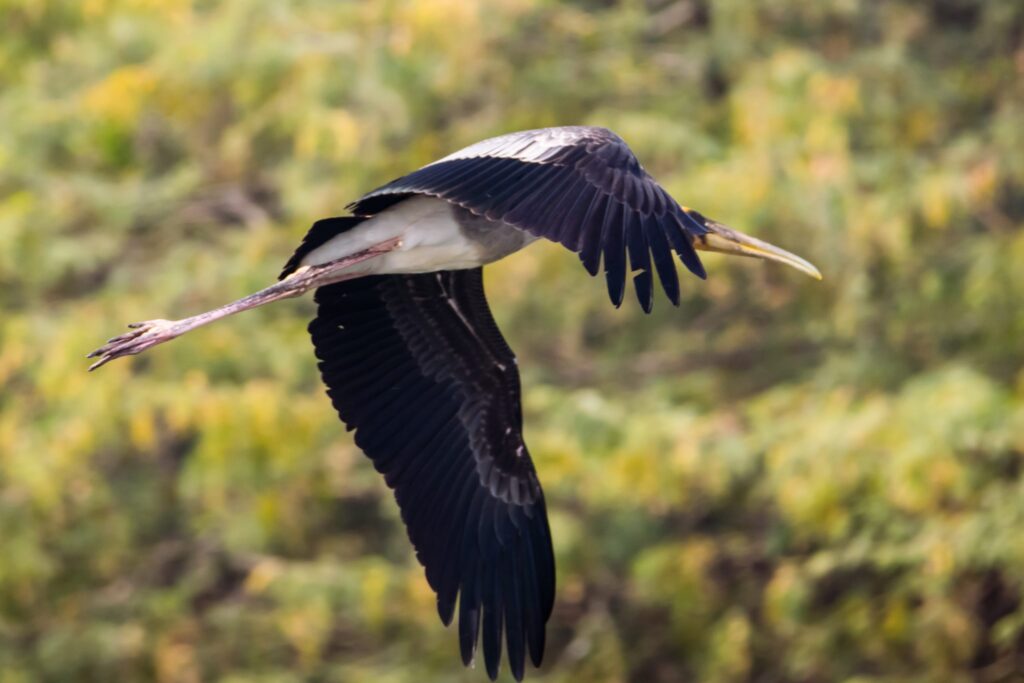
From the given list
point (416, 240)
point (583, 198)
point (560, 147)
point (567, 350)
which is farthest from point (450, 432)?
point (567, 350)

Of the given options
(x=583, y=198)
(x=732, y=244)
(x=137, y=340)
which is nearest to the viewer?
(x=583, y=198)

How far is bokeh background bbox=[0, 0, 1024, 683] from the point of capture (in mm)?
10359

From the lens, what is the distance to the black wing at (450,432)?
6461mm

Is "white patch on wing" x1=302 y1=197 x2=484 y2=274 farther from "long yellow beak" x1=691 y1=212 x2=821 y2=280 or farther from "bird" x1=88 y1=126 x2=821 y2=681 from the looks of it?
"long yellow beak" x1=691 y1=212 x2=821 y2=280

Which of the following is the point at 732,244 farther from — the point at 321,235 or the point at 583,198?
the point at 583,198

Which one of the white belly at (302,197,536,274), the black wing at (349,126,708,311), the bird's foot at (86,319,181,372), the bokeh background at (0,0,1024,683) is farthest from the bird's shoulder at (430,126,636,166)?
the bokeh background at (0,0,1024,683)

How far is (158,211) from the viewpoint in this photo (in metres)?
12.8

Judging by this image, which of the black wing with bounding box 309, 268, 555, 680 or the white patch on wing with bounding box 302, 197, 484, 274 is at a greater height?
the white patch on wing with bounding box 302, 197, 484, 274

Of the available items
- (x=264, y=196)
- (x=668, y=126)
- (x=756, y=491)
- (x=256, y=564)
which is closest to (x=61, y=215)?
(x=264, y=196)

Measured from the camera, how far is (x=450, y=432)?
662cm

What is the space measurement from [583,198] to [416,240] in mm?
1019

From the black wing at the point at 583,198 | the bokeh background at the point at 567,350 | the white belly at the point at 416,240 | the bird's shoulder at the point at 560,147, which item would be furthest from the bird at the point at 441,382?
the bokeh background at the point at 567,350

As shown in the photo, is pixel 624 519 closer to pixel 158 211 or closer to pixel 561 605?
pixel 561 605

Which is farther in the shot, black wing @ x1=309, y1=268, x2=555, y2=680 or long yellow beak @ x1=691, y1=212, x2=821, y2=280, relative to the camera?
long yellow beak @ x1=691, y1=212, x2=821, y2=280
